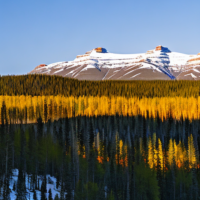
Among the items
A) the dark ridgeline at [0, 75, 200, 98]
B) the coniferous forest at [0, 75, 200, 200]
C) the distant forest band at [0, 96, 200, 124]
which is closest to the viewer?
the coniferous forest at [0, 75, 200, 200]

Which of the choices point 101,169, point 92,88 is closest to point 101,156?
point 101,169

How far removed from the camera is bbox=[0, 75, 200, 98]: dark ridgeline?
177000 millimetres

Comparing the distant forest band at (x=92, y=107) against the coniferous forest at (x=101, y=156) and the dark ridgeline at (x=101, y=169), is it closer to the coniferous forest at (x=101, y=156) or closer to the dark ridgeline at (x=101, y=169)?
the coniferous forest at (x=101, y=156)

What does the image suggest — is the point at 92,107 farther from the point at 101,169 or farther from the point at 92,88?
the point at 101,169

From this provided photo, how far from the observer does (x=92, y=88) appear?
193000 mm

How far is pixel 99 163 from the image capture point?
7162 cm

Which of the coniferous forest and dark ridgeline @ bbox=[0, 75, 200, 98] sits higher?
dark ridgeline @ bbox=[0, 75, 200, 98]

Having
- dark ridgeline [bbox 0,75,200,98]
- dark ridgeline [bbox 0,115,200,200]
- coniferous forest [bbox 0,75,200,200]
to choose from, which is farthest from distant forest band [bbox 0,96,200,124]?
dark ridgeline [bbox 0,115,200,200]

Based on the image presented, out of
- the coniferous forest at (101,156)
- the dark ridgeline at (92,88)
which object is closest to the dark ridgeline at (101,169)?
the coniferous forest at (101,156)

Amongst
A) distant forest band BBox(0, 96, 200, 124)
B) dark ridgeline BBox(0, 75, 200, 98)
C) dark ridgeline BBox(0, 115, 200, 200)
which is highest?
dark ridgeline BBox(0, 75, 200, 98)

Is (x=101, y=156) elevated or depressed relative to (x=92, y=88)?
depressed

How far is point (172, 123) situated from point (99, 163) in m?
78.6

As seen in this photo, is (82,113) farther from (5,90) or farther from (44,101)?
(5,90)

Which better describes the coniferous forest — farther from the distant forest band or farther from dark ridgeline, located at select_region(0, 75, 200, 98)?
dark ridgeline, located at select_region(0, 75, 200, 98)
